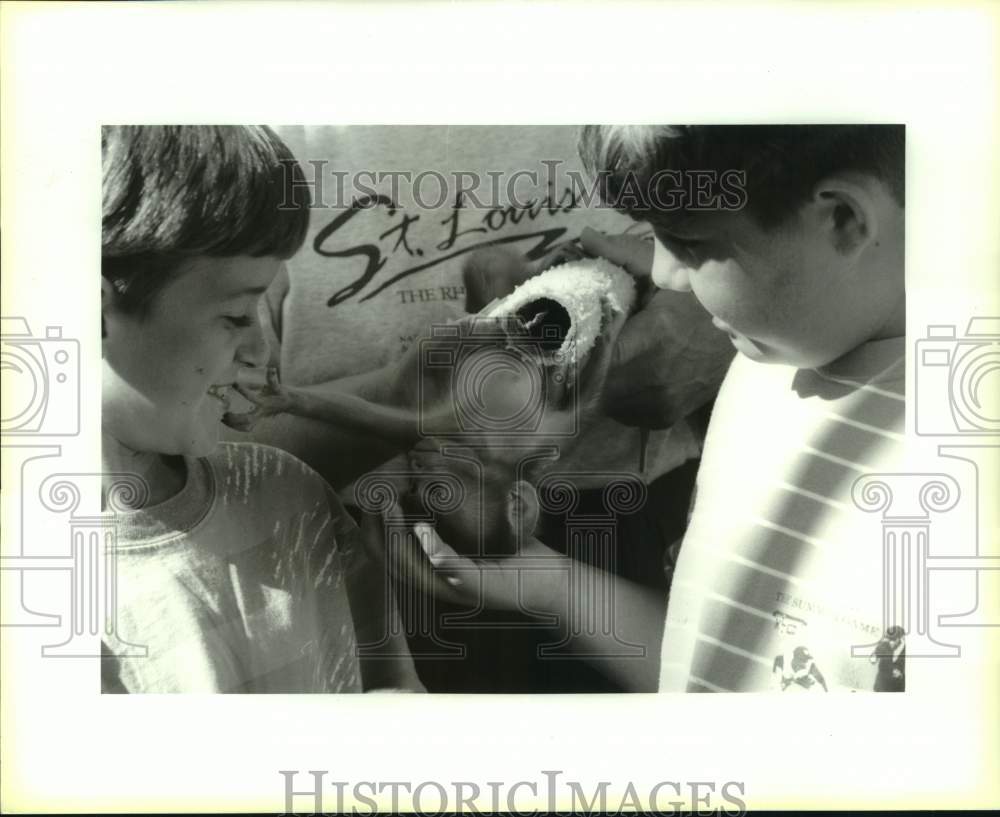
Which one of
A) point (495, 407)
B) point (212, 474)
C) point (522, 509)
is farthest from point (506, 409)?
point (212, 474)

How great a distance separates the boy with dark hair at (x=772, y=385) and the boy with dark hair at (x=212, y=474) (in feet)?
1.05

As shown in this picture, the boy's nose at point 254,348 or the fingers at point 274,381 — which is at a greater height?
the boy's nose at point 254,348

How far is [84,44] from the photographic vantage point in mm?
3352

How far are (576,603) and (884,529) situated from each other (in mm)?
795

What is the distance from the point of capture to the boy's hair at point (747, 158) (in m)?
3.34

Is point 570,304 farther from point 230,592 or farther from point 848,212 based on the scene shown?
point 230,592

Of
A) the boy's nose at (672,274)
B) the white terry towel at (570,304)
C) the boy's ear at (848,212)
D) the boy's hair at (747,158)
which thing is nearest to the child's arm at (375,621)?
the white terry towel at (570,304)

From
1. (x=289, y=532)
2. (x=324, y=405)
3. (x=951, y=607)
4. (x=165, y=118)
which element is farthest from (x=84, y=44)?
(x=951, y=607)

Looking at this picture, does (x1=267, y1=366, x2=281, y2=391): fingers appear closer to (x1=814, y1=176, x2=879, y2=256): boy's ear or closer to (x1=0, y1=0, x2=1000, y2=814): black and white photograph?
(x1=0, y1=0, x2=1000, y2=814): black and white photograph

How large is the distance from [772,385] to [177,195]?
1.55 m

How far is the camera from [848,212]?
11.0ft

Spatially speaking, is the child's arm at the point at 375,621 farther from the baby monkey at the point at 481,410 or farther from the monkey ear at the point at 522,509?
the monkey ear at the point at 522,509

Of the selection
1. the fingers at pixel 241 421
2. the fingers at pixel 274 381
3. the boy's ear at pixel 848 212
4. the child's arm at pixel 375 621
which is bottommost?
the child's arm at pixel 375 621

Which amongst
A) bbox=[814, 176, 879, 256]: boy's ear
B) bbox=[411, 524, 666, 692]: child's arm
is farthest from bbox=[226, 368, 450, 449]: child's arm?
bbox=[814, 176, 879, 256]: boy's ear
